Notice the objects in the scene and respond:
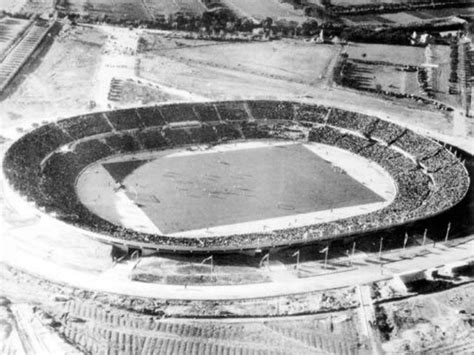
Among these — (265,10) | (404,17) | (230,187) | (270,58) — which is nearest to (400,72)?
(270,58)

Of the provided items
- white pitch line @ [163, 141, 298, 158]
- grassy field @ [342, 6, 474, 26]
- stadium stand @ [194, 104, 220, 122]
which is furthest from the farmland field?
white pitch line @ [163, 141, 298, 158]

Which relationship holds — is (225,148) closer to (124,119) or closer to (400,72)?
(124,119)

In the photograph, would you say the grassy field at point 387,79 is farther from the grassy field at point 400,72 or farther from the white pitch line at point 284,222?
the white pitch line at point 284,222

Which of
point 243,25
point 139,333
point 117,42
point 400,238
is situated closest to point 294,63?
point 243,25

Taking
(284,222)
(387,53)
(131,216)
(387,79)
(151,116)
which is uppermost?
(387,53)

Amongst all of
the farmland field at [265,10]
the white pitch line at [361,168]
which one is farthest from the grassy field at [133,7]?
the white pitch line at [361,168]

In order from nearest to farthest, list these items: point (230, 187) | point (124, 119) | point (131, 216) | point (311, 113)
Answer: point (131, 216) < point (230, 187) < point (124, 119) < point (311, 113)

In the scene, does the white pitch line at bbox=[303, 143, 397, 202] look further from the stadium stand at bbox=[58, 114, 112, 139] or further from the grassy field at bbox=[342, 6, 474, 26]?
the grassy field at bbox=[342, 6, 474, 26]
